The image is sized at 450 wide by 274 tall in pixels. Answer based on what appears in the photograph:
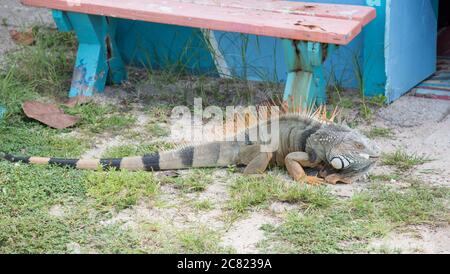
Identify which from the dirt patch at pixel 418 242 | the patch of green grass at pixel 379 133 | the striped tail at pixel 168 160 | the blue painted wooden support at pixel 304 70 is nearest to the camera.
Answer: the dirt patch at pixel 418 242

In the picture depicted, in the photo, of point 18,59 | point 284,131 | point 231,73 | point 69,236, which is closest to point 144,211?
point 69,236

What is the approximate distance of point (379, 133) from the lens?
214 inches

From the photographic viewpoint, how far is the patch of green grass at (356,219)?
3881mm

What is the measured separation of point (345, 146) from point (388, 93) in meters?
1.46

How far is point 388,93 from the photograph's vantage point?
19.4 feet

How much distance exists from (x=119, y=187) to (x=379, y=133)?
195 centimetres

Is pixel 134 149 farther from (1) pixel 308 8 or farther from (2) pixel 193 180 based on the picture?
(1) pixel 308 8

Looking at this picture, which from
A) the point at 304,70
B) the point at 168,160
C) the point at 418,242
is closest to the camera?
the point at 418,242

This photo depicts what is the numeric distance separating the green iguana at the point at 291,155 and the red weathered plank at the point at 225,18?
0.51 meters

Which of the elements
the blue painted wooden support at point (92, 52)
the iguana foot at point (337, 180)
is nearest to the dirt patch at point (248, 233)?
the iguana foot at point (337, 180)

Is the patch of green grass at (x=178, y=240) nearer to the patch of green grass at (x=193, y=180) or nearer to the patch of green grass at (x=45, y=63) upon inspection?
the patch of green grass at (x=193, y=180)

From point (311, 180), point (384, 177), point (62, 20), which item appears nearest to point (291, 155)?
point (311, 180)

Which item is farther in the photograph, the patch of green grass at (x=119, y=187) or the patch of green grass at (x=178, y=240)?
the patch of green grass at (x=119, y=187)

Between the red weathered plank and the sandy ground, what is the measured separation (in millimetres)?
810
